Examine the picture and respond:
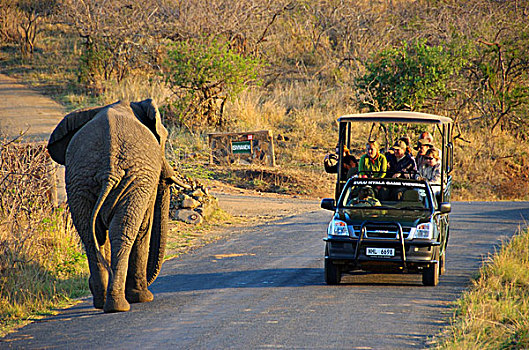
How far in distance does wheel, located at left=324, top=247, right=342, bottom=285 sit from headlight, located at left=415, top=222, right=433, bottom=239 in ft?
3.89

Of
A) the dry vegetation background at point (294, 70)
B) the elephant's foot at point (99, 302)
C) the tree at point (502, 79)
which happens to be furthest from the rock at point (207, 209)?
the tree at point (502, 79)

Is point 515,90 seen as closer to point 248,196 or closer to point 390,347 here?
point 248,196

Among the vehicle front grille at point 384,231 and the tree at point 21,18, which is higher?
the tree at point 21,18

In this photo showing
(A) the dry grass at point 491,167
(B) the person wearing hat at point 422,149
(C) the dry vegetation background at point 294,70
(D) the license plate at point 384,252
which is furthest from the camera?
(C) the dry vegetation background at point 294,70

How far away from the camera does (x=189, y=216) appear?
1681 centimetres

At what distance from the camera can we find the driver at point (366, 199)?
11.2m

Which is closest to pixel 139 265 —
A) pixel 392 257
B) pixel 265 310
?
pixel 265 310

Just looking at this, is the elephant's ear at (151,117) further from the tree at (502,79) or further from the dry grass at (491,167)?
the tree at (502,79)

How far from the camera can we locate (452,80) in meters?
30.8

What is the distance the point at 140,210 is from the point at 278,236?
7267 millimetres

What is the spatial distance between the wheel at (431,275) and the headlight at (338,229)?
1.21 meters

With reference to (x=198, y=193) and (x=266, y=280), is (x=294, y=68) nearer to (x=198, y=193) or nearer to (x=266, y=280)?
(x=198, y=193)

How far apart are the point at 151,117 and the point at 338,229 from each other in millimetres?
3068

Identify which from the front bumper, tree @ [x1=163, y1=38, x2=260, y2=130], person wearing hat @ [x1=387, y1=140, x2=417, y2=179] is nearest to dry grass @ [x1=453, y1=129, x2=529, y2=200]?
tree @ [x1=163, y1=38, x2=260, y2=130]
